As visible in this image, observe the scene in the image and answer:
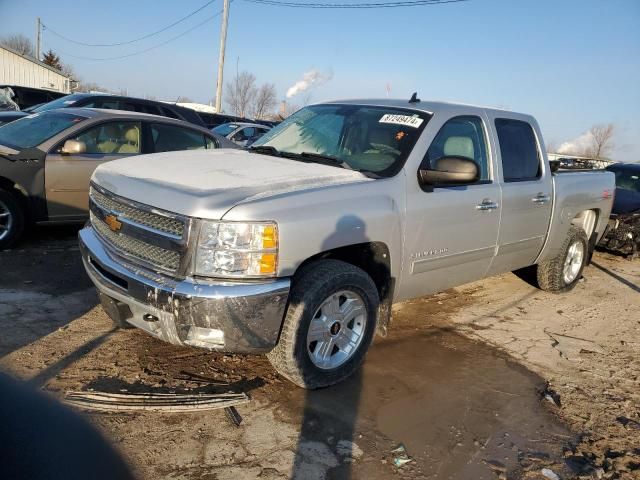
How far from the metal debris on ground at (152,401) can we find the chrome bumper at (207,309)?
380 millimetres

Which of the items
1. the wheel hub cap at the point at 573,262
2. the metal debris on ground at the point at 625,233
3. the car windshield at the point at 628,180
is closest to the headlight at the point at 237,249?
the wheel hub cap at the point at 573,262

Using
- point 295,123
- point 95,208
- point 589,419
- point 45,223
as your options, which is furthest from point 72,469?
point 45,223

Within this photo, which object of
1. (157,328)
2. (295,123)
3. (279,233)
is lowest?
(157,328)

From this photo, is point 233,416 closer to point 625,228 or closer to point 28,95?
point 625,228

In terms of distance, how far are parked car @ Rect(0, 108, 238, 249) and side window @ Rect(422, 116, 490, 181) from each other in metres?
4.03

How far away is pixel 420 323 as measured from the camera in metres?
4.93

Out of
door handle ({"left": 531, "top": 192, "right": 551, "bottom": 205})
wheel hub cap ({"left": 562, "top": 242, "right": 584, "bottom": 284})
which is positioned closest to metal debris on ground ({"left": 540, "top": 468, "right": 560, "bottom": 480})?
door handle ({"left": 531, "top": 192, "right": 551, "bottom": 205})

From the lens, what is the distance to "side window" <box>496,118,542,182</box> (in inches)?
188

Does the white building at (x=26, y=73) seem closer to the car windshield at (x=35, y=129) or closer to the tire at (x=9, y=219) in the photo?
the car windshield at (x=35, y=129)

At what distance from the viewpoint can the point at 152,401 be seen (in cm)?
313

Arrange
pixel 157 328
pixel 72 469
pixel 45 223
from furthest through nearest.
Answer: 1. pixel 45 223
2. pixel 157 328
3. pixel 72 469

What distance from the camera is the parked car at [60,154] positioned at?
5797mm

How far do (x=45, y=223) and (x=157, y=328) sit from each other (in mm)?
3709

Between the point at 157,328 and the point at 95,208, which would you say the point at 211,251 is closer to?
the point at 157,328
